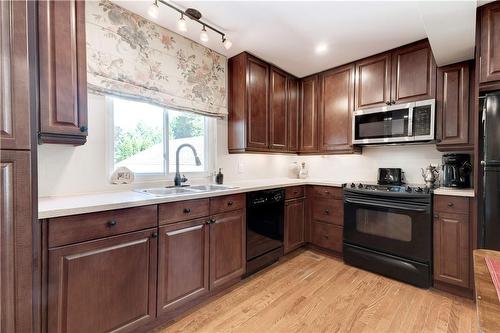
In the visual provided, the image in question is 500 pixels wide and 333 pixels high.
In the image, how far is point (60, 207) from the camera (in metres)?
1.22

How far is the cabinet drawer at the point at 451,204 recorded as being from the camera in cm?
198

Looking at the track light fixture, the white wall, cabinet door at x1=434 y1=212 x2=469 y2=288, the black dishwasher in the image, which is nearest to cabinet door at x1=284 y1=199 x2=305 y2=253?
the black dishwasher

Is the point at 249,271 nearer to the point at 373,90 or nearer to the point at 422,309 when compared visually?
the point at 422,309

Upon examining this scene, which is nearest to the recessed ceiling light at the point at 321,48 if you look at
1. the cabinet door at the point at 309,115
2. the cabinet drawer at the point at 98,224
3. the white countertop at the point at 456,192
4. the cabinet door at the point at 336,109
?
the cabinet door at the point at 336,109

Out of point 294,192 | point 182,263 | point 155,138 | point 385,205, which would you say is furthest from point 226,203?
point 385,205

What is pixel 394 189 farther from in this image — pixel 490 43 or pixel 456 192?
pixel 490 43

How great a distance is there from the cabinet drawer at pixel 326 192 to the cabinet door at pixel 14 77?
2.66 meters

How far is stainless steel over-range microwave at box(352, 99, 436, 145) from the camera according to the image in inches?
92.5

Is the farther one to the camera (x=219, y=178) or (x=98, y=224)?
(x=219, y=178)

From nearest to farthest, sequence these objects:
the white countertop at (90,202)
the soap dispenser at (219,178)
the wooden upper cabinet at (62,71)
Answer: the white countertop at (90,202) → the wooden upper cabinet at (62,71) → the soap dispenser at (219,178)

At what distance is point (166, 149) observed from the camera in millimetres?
2322

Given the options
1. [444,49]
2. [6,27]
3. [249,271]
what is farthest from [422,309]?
[6,27]

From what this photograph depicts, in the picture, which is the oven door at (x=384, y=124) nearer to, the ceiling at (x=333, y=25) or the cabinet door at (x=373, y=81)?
the cabinet door at (x=373, y=81)

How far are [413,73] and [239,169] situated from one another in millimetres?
2170
